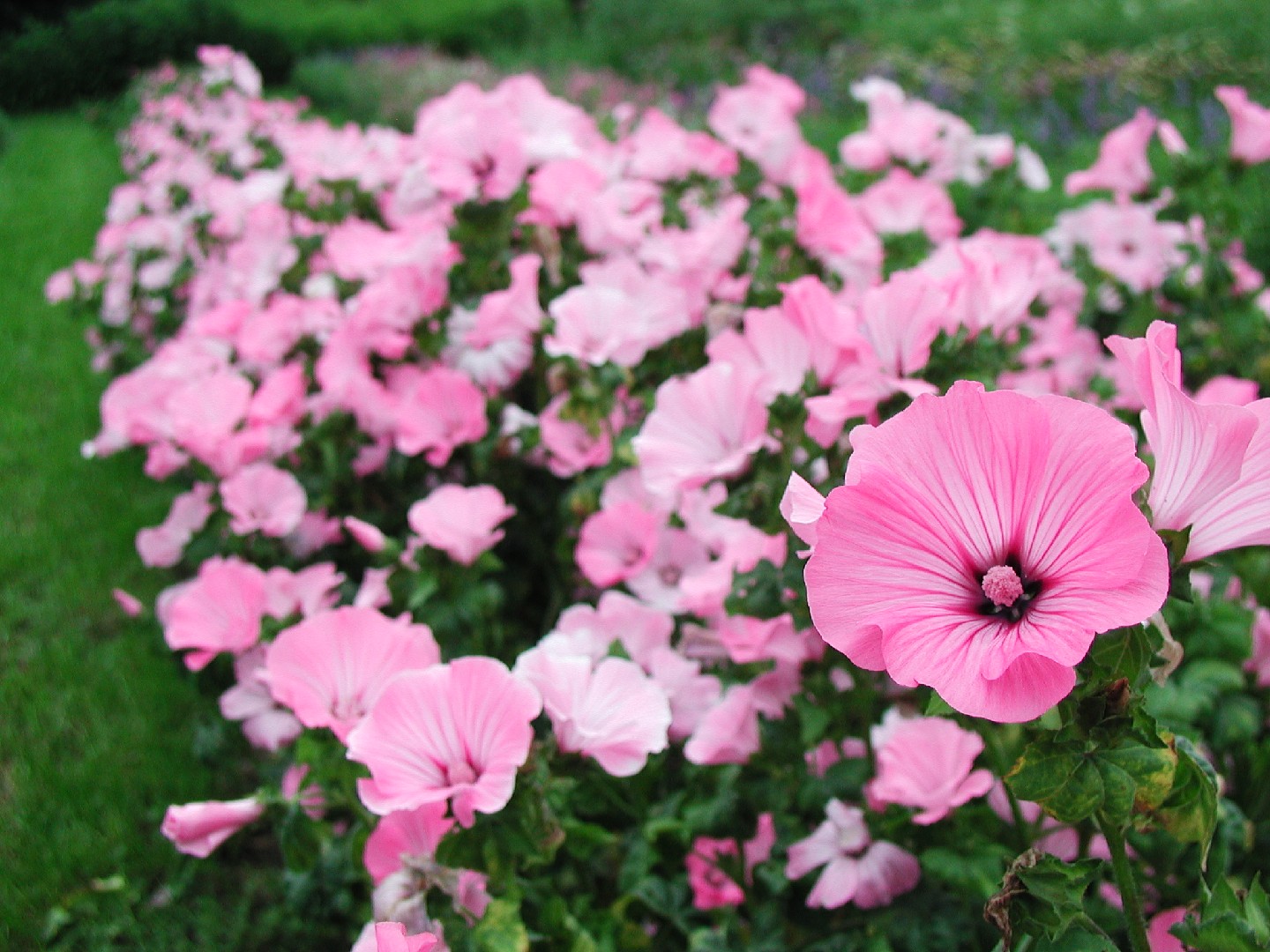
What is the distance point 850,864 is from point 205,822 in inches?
27.2

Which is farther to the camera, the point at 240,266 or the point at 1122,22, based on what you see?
the point at 1122,22

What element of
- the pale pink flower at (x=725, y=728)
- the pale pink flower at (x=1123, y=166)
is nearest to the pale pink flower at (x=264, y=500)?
the pale pink flower at (x=725, y=728)

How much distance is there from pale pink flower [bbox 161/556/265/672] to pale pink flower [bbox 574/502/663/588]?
439mm

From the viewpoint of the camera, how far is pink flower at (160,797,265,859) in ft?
3.36

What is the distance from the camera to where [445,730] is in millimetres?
906

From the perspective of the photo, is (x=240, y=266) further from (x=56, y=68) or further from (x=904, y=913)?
(x=56, y=68)

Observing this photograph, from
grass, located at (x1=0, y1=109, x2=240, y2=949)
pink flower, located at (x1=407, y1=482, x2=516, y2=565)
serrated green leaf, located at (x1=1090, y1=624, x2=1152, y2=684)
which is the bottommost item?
grass, located at (x1=0, y1=109, x2=240, y2=949)

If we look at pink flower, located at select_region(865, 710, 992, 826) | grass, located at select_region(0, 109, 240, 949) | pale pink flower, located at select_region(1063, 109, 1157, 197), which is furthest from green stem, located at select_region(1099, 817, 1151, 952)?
grass, located at select_region(0, 109, 240, 949)

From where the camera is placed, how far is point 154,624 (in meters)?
2.50

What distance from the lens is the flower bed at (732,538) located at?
0.65m

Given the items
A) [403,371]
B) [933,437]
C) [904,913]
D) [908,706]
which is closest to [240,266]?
[403,371]

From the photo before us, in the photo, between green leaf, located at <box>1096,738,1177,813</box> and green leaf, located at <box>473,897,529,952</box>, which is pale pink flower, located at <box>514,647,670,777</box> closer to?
green leaf, located at <box>473,897,529,952</box>

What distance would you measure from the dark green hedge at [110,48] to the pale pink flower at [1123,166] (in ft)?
38.0

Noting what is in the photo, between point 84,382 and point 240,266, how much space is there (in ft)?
6.76
